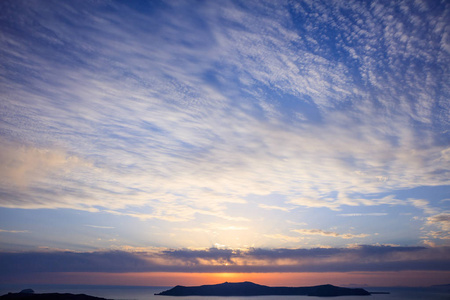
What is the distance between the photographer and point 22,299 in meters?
59.6

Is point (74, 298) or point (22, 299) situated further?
point (74, 298)

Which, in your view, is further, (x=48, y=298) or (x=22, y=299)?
(x=48, y=298)

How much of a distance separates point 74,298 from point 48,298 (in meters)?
5.56

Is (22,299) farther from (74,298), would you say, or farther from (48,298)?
(74,298)

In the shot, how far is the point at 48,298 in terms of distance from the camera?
64625 millimetres

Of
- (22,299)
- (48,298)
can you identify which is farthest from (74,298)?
(22,299)

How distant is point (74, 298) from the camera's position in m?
67.3

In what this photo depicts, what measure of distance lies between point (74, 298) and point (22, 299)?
1120 centimetres

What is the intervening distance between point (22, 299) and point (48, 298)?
242 inches
